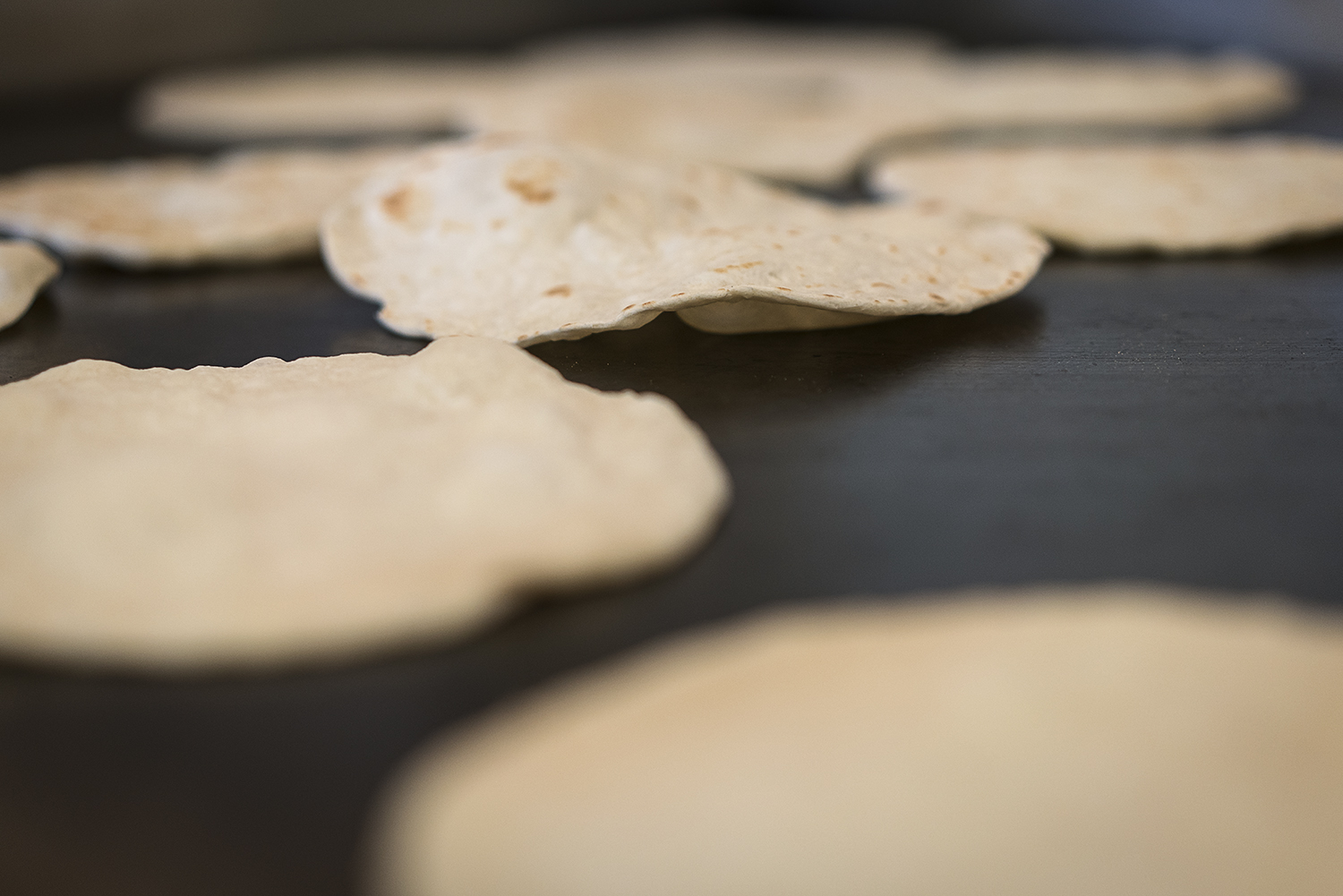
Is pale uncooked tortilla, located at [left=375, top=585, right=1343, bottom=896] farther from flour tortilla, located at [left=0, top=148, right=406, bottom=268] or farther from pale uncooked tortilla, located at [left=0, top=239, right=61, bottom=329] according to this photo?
flour tortilla, located at [left=0, top=148, right=406, bottom=268]

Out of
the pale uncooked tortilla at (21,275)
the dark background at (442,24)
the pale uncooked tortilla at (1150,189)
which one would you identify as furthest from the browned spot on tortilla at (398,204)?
the dark background at (442,24)

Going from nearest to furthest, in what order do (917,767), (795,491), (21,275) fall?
(917,767) → (795,491) → (21,275)

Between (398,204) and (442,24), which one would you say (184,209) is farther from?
(442,24)

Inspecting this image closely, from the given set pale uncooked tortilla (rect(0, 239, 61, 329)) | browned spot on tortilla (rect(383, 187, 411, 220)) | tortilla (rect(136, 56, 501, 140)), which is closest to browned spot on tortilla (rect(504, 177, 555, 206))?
browned spot on tortilla (rect(383, 187, 411, 220))

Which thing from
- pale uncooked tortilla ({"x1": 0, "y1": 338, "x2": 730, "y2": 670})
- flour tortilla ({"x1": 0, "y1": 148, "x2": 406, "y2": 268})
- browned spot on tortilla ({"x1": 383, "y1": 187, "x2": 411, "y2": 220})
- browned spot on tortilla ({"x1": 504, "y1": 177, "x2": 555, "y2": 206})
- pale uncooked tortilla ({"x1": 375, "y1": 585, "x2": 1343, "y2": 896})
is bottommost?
flour tortilla ({"x1": 0, "y1": 148, "x2": 406, "y2": 268})

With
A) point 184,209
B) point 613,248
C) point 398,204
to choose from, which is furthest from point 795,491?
point 184,209

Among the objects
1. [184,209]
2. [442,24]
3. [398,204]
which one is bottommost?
[442,24]

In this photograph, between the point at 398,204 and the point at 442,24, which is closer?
the point at 398,204
